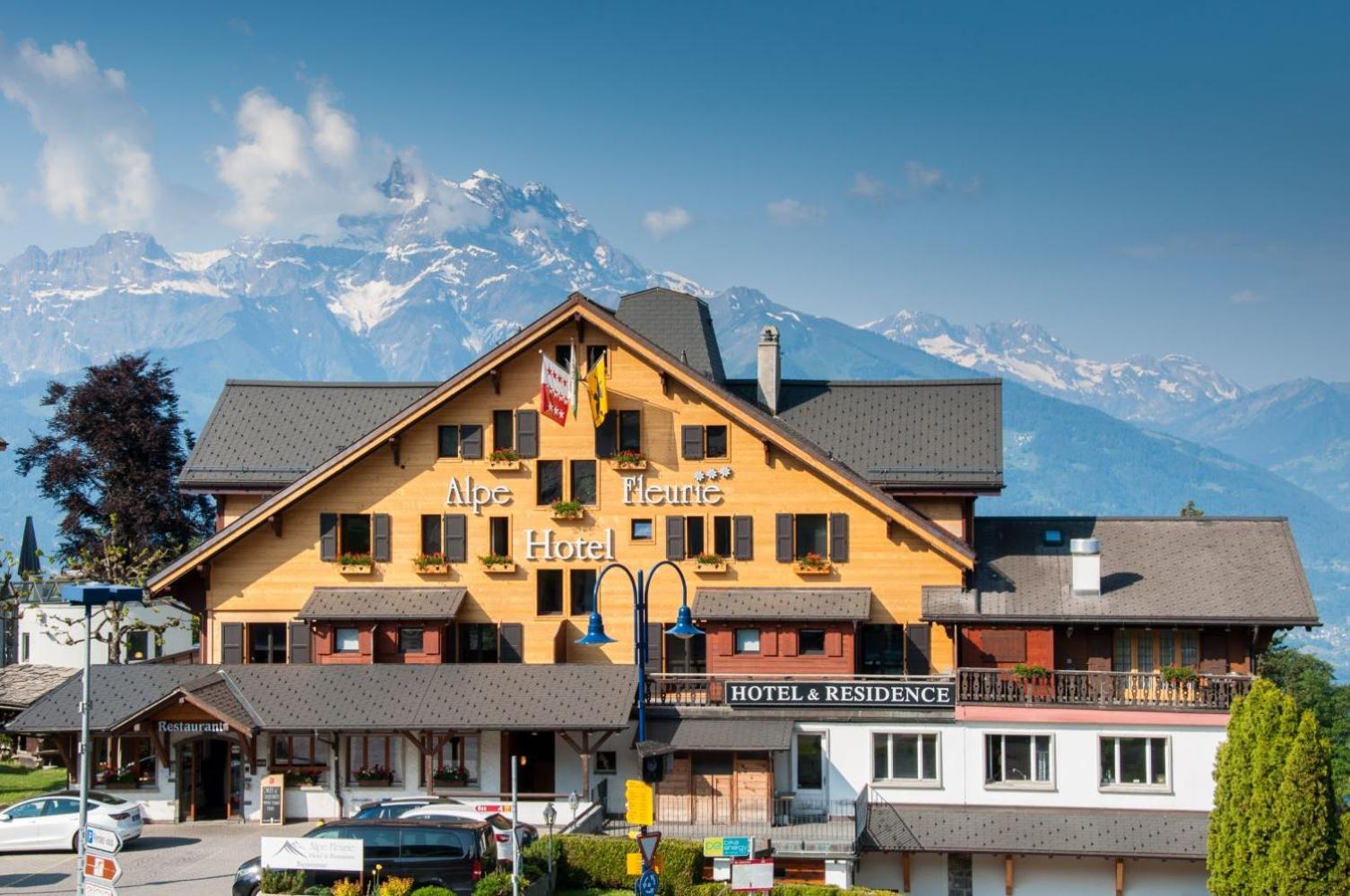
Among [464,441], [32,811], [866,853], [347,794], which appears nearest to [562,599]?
[464,441]

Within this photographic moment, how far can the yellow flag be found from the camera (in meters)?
54.3

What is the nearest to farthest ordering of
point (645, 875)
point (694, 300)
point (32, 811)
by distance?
point (645, 875) → point (32, 811) → point (694, 300)

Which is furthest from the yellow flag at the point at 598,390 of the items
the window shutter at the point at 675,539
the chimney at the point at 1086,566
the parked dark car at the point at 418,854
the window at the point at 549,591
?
the parked dark car at the point at 418,854

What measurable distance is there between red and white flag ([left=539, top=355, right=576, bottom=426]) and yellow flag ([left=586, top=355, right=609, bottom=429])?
1.98ft

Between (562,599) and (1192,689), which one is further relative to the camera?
Result: (562,599)

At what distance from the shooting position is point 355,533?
183 feet

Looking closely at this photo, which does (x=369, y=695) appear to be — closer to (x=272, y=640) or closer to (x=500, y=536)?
(x=272, y=640)

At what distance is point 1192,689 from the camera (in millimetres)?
48844

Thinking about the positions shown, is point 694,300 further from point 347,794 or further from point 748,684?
point 347,794

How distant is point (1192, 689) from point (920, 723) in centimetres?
745

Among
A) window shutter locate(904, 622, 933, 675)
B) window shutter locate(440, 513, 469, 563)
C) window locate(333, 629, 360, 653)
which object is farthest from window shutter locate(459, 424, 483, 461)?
window shutter locate(904, 622, 933, 675)

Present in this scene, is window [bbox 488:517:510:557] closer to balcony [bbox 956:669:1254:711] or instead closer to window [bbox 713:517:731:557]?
window [bbox 713:517:731:557]

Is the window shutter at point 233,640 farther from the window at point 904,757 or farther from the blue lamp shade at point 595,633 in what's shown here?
the window at point 904,757

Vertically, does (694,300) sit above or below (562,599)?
above
